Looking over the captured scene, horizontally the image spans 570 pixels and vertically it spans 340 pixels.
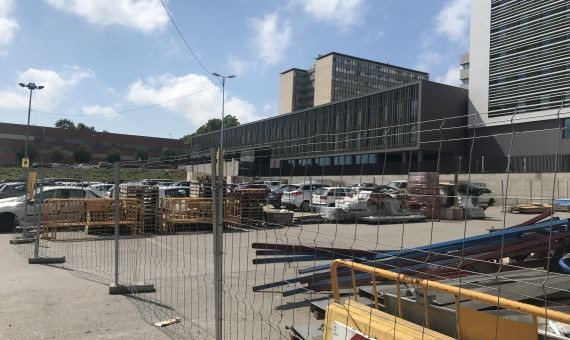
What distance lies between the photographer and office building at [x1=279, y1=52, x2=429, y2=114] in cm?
11556

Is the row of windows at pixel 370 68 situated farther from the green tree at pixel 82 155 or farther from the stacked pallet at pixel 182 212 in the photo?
the stacked pallet at pixel 182 212

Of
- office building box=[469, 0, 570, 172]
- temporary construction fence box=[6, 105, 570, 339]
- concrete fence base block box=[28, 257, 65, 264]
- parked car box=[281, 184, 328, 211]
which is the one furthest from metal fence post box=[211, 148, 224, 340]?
office building box=[469, 0, 570, 172]

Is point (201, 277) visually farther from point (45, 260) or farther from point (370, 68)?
point (370, 68)

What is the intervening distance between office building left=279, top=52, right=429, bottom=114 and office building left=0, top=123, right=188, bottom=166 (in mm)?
31612

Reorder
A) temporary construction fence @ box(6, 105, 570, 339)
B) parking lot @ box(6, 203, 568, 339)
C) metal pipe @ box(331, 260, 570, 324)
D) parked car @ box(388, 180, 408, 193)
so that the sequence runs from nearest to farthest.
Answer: metal pipe @ box(331, 260, 570, 324) < temporary construction fence @ box(6, 105, 570, 339) < parked car @ box(388, 180, 408, 193) < parking lot @ box(6, 203, 568, 339)

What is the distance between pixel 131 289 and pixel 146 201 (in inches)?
416

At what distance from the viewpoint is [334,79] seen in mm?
115500

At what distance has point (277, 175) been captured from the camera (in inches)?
227

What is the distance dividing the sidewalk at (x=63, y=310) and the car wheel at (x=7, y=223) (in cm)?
885

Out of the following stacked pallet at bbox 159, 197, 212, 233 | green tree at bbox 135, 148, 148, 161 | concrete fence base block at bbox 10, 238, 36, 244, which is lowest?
concrete fence base block at bbox 10, 238, 36, 244

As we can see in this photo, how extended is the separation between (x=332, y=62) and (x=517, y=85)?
6951 cm

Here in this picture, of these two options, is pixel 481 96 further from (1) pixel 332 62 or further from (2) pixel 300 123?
(1) pixel 332 62

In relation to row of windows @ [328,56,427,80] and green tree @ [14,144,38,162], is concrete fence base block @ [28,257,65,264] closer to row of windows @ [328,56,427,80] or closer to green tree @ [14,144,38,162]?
green tree @ [14,144,38,162]

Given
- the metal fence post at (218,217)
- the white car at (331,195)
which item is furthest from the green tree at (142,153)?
the metal fence post at (218,217)
